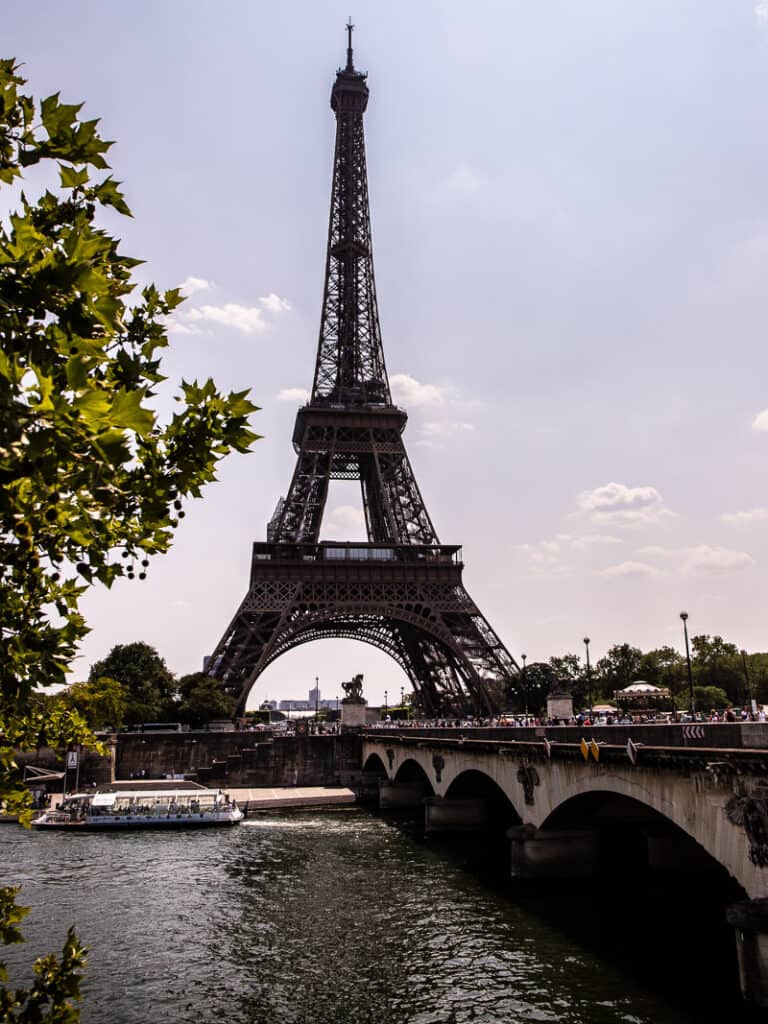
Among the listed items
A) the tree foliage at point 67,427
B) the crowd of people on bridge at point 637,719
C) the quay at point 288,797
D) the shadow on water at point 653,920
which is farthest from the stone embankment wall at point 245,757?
the tree foliage at point 67,427

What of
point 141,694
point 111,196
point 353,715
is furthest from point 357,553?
point 111,196

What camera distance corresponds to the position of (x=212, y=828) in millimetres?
48750

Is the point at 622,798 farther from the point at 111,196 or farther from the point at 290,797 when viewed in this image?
the point at 290,797

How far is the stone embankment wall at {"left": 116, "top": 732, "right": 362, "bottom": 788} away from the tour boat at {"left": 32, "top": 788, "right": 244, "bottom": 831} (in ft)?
49.1

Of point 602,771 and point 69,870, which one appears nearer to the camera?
point 602,771

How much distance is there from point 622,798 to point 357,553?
164ft

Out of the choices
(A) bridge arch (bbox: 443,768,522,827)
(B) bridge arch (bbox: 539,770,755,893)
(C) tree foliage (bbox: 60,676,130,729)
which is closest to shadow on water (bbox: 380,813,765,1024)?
(B) bridge arch (bbox: 539,770,755,893)

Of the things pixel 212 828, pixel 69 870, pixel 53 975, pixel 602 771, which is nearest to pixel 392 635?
pixel 212 828

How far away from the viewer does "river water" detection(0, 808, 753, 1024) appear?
1798 centimetres

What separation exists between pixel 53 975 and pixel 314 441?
78214 mm

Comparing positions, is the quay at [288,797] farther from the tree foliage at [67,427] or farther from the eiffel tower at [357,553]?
the tree foliage at [67,427]

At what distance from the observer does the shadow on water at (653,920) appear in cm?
1865

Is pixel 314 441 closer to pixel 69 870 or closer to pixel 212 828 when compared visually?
pixel 212 828

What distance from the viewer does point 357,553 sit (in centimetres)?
7794
